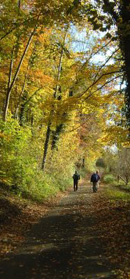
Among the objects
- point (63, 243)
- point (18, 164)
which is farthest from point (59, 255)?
point (18, 164)

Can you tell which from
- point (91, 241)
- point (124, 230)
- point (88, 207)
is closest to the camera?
point (91, 241)

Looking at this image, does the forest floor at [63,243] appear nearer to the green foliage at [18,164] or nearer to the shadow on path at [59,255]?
the shadow on path at [59,255]

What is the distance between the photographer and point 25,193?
13.1 m

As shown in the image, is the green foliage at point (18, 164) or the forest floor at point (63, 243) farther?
the green foliage at point (18, 164)

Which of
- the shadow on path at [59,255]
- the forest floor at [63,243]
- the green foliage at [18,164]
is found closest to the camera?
the shadow on path at [59,255]

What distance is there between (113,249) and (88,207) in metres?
6.47

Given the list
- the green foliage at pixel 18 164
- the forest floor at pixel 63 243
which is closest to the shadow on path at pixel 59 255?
the forest floor at pixel 63 243

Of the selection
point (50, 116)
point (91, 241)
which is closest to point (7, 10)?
point (50, 116)

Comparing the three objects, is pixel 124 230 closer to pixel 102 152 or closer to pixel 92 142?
pixel 92 142

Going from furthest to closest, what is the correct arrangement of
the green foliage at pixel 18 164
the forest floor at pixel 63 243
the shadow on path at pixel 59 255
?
the green foliage at pixel 18 164
the forest floor at pixel 63 243
the shadow on path at pixel 59 255

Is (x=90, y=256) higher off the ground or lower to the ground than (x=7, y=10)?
lower

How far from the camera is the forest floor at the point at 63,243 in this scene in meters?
5.05

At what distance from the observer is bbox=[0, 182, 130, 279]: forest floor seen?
5.05m

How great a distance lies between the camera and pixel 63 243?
691 centimetres
